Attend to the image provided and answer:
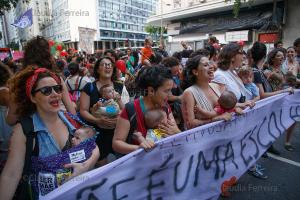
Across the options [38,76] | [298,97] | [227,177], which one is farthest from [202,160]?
[298,97]

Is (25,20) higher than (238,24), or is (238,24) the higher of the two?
(238,24)

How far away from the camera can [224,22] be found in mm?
21844

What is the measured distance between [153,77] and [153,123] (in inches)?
15.9

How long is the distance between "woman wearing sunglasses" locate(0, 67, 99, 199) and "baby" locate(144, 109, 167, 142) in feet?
1.57

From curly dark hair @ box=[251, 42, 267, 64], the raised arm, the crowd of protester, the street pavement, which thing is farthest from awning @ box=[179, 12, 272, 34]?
the raised arm

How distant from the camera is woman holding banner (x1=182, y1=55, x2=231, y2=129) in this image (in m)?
2.83

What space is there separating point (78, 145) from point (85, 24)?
70714 mm

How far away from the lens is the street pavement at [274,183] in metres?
3.26

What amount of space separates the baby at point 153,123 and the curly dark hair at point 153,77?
0.23 m

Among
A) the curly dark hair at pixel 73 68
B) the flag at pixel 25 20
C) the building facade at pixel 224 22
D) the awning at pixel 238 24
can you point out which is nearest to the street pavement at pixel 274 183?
the curly dark hair at pixel 73 68

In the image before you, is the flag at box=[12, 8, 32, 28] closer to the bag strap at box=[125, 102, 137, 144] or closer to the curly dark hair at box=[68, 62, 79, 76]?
the curly dark hair at box=[68, 62, 79, 76]

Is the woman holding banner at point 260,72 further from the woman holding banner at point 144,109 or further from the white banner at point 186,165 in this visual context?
the woman holding banner at point 144,109

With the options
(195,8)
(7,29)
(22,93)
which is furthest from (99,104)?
(7,29)

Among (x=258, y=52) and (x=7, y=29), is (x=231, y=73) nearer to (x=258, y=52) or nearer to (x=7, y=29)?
(x=258, y=52)
